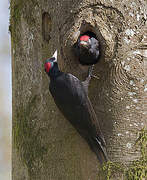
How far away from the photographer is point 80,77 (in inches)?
96.1

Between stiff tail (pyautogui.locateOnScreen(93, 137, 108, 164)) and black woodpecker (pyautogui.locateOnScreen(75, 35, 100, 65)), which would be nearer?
stiff tail (pyautogui.locateOnScreen(93, 137, 108, 164))

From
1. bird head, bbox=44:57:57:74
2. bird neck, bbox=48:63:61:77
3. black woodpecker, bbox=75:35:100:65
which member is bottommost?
bird neck, bbox=48:63:61:77

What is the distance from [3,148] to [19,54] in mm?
5018

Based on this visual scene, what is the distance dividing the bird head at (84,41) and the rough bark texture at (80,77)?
6cm

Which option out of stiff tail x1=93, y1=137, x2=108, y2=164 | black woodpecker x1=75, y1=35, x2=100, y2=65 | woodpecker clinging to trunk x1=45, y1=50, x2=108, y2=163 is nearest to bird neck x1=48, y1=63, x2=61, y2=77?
→ woodpecker clinging to trunk x1=45, y1=50, x2=108, y2=163

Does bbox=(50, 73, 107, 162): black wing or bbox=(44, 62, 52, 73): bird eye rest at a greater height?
bbox=(44, 62, 52, 73): bird eye

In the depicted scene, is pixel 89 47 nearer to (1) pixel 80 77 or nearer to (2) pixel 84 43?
(2) pixel 84 43

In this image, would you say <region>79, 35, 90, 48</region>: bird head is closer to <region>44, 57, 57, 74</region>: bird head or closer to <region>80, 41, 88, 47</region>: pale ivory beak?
<region>80, 41, 88, 47</region>: pale ivory beak

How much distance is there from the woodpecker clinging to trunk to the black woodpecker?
17 cm

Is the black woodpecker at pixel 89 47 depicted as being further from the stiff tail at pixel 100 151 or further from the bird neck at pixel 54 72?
the stiff tail at pixel 100 151

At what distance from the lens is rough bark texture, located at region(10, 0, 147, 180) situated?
2184 millimetres

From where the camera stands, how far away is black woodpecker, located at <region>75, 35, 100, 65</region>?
236 cm

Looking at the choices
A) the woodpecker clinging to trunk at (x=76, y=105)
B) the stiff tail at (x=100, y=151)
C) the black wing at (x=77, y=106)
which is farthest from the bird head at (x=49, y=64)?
the stiff tail at (x=100, y=151)

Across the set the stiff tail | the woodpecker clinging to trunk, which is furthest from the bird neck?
the stiff tail
